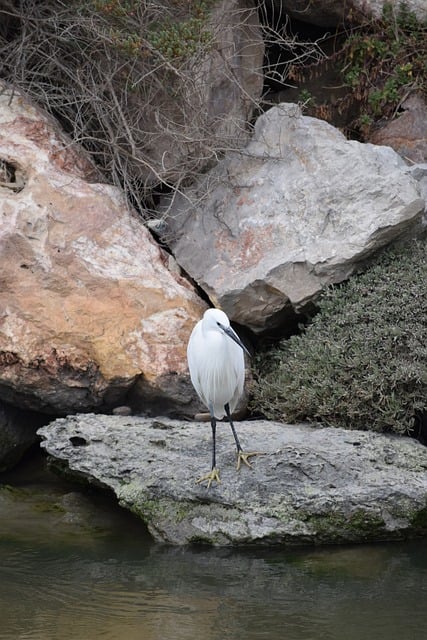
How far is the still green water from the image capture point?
406 centimetres

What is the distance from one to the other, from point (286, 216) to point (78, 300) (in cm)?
157

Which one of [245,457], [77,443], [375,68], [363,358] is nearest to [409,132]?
[375,68]

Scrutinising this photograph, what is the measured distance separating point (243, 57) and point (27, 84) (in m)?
1.71

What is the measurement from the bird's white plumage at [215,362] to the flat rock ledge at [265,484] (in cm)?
31

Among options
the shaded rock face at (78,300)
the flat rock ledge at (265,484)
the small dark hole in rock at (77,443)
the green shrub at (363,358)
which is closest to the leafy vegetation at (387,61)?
the green shrub at (363,358)

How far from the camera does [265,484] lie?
16.9ft

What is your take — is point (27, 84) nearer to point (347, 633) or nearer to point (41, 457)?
point (41, 457)

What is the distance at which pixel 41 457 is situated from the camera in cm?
658

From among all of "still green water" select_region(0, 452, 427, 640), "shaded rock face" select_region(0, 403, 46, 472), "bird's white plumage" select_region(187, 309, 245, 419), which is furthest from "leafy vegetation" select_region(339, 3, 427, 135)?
"still green water" select_region(0, 452, 427, 640)

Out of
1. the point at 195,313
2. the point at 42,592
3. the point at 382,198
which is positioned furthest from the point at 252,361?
the point at 42,592

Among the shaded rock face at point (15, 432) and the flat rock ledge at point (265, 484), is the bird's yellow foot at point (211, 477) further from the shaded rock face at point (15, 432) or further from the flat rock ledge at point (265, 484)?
the shaded rock face at point (15, 432)

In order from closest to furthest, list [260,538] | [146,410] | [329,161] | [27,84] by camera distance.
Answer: [260,538]
[146,410]
[329,161]
[27,84]

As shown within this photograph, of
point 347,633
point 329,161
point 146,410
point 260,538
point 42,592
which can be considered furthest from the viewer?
point 329,161

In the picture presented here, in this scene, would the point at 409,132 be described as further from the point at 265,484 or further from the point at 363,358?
the point at 265,484
